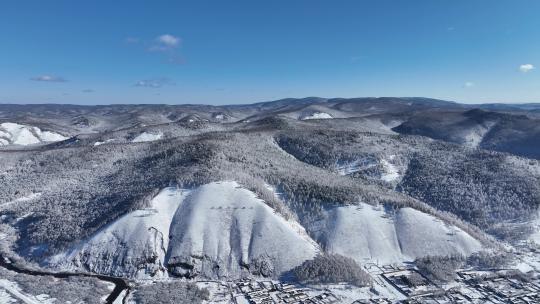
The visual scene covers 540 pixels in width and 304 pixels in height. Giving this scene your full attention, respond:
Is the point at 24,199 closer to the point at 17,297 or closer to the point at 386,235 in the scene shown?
the point at 17,297

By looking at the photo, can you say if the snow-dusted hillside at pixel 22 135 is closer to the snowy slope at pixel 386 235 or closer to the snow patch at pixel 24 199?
the snow patch at pixel 24 199

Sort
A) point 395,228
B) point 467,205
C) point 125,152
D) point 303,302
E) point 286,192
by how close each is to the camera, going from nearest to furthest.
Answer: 1. point 303,302
2. point 395,228
3. point 286,192
4. point 467,205
5. point 125,152

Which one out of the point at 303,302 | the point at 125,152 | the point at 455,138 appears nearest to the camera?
the point at 303,302

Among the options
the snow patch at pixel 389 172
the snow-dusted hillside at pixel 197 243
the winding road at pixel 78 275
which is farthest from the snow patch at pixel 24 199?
the snow patch at pixel 389 172

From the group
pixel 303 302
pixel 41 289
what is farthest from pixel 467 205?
pixel 41 289

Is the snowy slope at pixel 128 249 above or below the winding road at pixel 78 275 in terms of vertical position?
above

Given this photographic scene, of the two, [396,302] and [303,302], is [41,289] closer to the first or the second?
[303,302]

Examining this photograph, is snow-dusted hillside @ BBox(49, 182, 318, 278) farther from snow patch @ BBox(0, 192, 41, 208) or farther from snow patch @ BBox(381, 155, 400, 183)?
snow patch @ BBox(381, 155, 400, 183)
